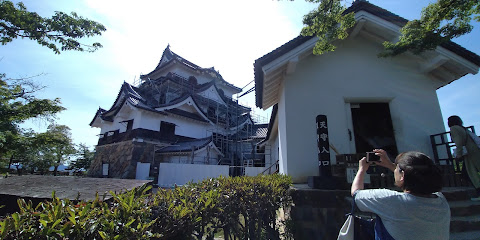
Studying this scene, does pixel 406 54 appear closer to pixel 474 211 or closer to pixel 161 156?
pixel 474 211

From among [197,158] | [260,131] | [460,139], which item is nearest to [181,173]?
[197,158]

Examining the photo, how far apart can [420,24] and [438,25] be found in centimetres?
32

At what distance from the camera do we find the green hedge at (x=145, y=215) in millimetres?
1210

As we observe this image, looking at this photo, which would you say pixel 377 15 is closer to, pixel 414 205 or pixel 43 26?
pixel 414 205

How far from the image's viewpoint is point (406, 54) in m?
6.34

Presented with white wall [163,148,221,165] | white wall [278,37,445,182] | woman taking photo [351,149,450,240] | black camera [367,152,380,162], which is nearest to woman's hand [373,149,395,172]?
black camera [367,152,380,162]

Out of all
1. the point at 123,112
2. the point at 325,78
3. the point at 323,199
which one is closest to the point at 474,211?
the point at 323,199

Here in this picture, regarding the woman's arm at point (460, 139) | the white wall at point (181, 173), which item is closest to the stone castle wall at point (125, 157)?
the white wall at point (181, 173)

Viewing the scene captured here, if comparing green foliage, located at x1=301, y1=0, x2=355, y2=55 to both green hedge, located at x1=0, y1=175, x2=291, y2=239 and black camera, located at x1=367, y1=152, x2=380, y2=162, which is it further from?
green hedge, located at x1=0, y1=175, x2=291, y2=239

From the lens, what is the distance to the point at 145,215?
1.59 metres

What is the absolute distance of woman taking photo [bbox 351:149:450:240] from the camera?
1401 mm

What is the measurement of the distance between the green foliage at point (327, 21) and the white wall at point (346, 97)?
3.84ft

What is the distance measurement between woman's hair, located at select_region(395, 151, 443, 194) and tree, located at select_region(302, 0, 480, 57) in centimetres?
426

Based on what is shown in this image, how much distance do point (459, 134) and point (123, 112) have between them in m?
22.5
